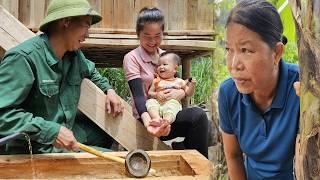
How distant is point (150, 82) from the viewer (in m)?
4.41

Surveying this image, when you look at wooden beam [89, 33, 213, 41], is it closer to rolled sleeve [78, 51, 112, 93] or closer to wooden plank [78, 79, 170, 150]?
rolled sleeve [78, 51, 112, 93]

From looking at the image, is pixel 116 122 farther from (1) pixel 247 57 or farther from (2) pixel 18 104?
(1) pixel 247 57

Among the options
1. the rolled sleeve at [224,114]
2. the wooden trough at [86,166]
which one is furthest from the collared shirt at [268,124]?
the wooden trough at [86,166]

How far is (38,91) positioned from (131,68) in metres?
0.98

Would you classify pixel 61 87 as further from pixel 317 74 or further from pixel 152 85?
pixel 317 74

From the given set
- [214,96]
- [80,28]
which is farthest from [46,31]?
[214,96]

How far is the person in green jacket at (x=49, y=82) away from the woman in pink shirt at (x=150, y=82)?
0.72ft

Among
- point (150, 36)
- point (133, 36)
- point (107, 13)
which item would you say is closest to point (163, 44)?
point (133, 36)

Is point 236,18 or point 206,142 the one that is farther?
point 206,142

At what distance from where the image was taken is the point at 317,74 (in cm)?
112

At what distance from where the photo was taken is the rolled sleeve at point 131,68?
168 inches

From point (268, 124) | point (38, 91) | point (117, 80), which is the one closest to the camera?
point (268, 124)

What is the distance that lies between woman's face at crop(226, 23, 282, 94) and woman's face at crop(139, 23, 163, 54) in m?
2.60

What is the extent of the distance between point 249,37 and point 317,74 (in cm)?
55
